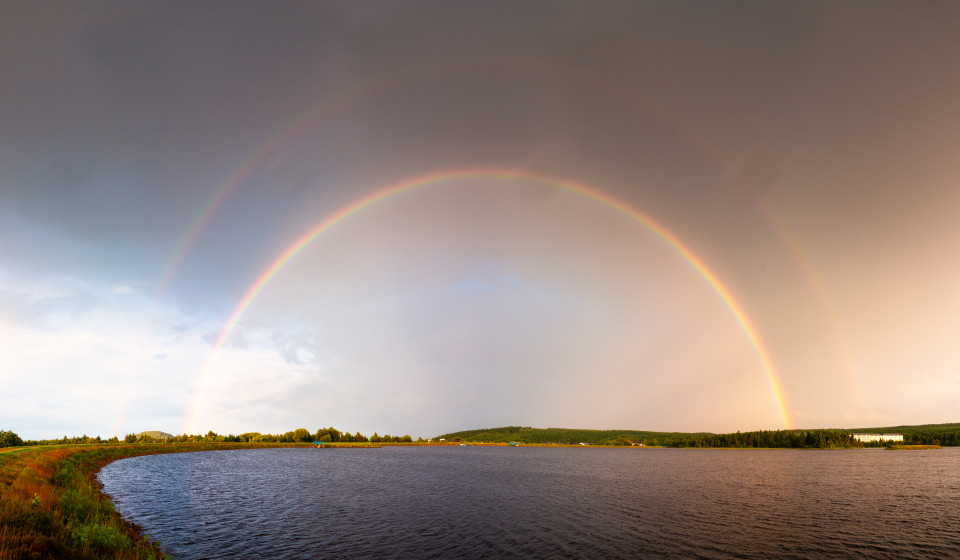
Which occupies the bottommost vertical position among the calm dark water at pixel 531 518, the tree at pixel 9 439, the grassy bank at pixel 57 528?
the calm dark water at pixel 531 518

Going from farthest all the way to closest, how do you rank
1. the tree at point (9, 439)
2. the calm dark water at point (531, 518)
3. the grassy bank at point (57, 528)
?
the tree at point (9, 439) < the calm dark water at point (531, 518) < the grassy bank at point (57, 528)

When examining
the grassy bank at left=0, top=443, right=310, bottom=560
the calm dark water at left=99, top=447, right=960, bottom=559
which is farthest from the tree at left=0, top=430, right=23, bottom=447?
the grassy bank at left=0, top=443, right=310, bottom=560

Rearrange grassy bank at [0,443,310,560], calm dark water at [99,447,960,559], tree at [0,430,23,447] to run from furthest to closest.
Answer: tree at [0,430,23,447] → calm dark water at [99,447,960,559] → grassy bank at [0,443,310,560]

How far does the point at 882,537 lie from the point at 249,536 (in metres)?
57.2

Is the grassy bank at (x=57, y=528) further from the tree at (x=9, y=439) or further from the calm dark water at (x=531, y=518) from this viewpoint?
the tree at (x=9, y=439)

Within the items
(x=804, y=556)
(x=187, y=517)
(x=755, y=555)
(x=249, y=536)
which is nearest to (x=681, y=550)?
(x=755, y=555)

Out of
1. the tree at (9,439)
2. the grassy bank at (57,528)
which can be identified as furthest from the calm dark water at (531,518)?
the tree at (9,439)

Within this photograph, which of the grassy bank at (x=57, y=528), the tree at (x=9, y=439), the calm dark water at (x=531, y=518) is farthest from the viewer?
the tree at (x=9, y=439)

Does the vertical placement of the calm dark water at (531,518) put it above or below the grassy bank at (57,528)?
below

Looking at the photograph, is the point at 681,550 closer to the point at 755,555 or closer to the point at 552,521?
the point at 755,555

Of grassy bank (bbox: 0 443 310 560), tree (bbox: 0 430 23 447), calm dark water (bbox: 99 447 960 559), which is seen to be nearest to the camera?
grassy bank (bbox: 0 443 310 560)

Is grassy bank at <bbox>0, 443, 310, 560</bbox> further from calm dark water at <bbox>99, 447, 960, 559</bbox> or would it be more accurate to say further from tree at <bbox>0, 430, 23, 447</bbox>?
tree at <bbox>0, 430, 23, 447</bbox>

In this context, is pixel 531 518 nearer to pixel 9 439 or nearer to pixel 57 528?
pixel 57 528

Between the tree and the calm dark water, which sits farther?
the tree
